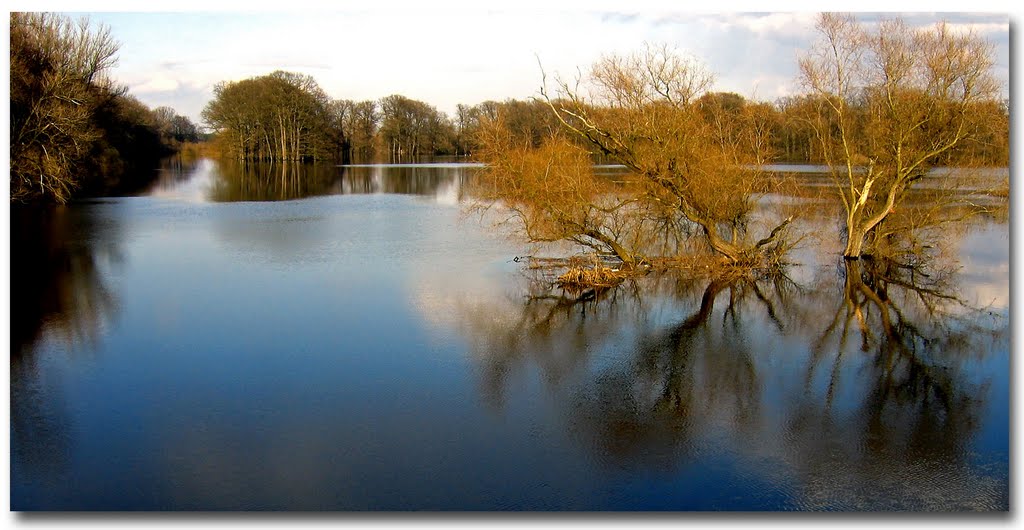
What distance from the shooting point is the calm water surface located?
7574 millimetres

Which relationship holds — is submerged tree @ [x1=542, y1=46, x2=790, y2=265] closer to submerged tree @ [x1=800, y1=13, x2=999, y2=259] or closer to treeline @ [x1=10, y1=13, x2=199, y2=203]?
submerged tree @ [x1=800, y1=13, x2=999, y2=259]

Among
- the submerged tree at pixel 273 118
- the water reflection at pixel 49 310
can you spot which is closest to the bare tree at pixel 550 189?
the water reflection at pixel 49 310

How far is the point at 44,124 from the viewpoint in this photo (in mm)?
24359

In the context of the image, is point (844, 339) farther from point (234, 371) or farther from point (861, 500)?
point (234, 371)

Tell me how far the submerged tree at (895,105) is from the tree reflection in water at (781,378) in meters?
2.92

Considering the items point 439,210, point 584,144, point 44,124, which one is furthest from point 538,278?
point 44,124

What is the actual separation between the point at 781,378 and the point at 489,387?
3.67m

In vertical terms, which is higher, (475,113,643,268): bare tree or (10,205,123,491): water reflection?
(475,113,643,268): bare tree

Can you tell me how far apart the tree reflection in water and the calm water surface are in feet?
0.14

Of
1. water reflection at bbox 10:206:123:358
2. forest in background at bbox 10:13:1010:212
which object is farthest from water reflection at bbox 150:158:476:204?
water reflection at bbox 10:206:123:358

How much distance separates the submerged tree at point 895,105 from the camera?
1597 cm

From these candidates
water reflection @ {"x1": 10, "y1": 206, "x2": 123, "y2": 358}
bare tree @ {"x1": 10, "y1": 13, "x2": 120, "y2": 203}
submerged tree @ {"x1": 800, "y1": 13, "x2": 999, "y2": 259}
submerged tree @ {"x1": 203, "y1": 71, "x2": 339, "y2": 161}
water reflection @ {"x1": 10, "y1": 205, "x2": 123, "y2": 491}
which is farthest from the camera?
submerged tree @ {"x1": 203, "y1": 71, "x2": 339, "y2": 161}

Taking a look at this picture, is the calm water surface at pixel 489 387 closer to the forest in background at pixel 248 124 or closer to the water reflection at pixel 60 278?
the water reflection at pixel 60 278

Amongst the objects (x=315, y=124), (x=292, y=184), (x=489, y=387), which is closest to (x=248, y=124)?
(x=315, y=124)
